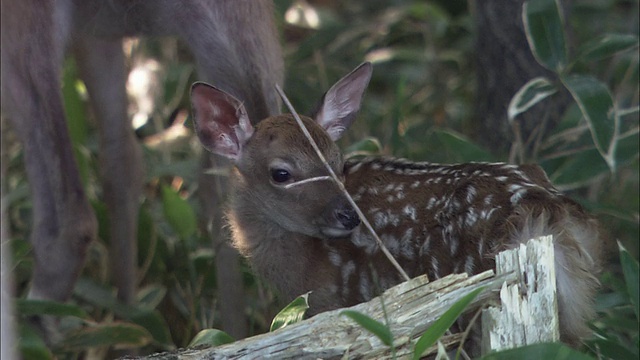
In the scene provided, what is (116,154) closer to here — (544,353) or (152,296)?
(152,296)

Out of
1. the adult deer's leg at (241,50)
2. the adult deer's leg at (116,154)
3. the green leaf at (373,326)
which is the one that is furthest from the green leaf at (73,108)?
the green leaf at (373,326)

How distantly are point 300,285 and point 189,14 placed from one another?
948 millimetres

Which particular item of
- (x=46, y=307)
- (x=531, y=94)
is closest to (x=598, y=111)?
(x=531, y=94)

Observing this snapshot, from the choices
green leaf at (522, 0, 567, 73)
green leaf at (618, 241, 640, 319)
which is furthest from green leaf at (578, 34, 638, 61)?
green leaf at (618, 241, 640, 319)

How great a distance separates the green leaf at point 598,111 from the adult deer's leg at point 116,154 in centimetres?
172

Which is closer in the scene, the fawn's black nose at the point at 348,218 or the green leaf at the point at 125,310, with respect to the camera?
the fawn's black nose at the point at 348,218

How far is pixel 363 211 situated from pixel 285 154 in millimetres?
312

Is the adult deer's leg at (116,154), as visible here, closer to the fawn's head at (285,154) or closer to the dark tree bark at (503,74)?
the fawn's head at (285,154)

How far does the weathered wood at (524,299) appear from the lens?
262 cm

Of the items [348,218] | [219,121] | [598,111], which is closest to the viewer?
[348,218]

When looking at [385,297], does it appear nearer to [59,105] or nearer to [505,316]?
[505,316]

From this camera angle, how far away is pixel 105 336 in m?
3.70

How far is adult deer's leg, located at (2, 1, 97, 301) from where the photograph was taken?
338cm

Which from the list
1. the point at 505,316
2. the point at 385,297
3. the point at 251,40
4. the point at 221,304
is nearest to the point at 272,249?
the point at 221,304
